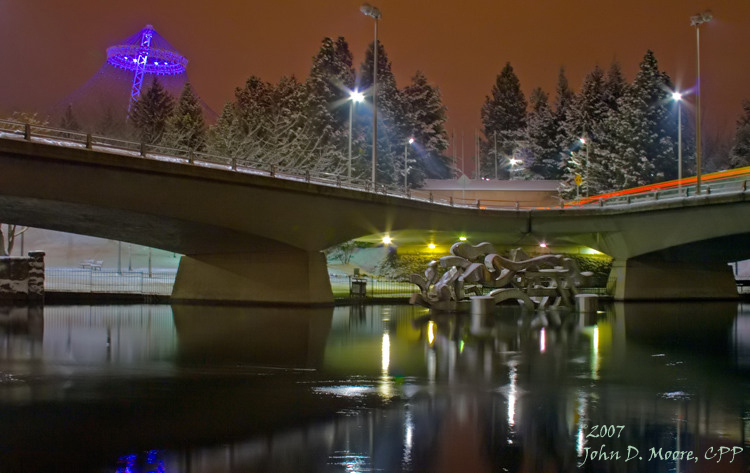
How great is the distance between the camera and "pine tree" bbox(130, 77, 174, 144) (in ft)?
268

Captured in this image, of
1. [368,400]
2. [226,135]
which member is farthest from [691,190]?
[226,135]

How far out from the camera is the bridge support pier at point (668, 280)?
49.7 meters

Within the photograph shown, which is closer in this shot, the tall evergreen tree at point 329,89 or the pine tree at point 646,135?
the tall evergreen tree at point 329,89

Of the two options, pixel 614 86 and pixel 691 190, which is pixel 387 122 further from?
pixel 691 190

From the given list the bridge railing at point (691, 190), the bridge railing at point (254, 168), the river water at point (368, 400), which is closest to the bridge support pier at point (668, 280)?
the bridge railing at point (691, 190)

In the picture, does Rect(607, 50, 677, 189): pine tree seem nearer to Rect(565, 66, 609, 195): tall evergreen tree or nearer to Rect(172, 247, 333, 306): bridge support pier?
Rect(565, 66, 609, 195): tall evergreen tree

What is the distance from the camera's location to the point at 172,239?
38906 mm

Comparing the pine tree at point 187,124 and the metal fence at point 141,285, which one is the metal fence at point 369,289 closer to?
the metal fence at point 141,285

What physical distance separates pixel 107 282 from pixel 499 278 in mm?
27356

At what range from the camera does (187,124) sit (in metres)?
78.5

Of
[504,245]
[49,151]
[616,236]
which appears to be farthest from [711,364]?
[504,245]

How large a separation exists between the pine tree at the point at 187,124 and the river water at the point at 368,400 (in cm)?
4655

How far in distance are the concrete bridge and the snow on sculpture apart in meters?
5.80

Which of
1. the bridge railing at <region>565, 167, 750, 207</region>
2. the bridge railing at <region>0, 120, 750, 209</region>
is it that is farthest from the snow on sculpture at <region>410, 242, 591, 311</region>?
the bridge railing at <region>565, 167, 750, 207</region>
